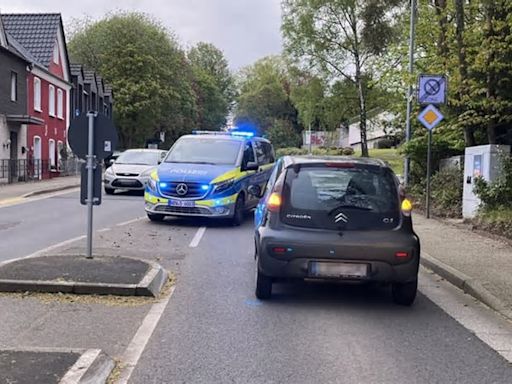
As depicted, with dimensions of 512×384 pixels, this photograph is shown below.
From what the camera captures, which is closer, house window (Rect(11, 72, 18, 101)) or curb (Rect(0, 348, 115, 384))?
curb (Rect(0, 348, 115, 384))

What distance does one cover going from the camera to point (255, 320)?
6578 mm

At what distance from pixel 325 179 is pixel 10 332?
353 cm

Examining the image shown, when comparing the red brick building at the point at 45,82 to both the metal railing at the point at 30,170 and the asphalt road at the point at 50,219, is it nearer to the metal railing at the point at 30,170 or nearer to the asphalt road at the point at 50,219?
the metal railing at the point at 30,170

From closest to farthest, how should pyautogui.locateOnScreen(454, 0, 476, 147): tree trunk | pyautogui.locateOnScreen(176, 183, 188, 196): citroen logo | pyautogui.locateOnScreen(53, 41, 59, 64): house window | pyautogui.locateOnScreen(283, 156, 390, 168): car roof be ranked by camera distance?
pyautogui.locateOnScreen(283, 156, 390, 168): car roof, pyautogui.locateOnScreen(176, 183, 188, 196): citroen logo, pyautogui.locateOnScreen(454, 0, 476, 147): tree trunk, pyautogui.locateOnScreen(53, 41, 59, 64): house window

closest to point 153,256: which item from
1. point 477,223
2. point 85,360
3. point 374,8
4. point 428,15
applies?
point 85,360

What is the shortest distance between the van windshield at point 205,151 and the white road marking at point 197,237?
176 centimetres

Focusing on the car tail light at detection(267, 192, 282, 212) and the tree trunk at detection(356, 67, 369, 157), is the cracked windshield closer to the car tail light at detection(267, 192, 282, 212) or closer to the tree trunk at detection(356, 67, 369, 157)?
the car tail light at detection(267, 192, 282, 212)

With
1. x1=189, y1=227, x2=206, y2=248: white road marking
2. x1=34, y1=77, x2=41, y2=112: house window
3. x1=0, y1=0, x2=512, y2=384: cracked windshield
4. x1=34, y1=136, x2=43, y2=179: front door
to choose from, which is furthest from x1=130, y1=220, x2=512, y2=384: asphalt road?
x1=34, y1=77, x2=41, y2=112: house window

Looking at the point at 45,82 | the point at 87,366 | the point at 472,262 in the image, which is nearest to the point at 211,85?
the point at 45,82

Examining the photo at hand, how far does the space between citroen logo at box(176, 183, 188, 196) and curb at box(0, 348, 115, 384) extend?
28.2 ft

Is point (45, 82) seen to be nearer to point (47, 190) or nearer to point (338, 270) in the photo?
point (47, 190)

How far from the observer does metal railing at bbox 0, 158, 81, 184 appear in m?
28.0

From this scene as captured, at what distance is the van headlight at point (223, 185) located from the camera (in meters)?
13.8

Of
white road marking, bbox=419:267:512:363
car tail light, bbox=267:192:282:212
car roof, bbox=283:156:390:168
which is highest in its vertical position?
car roof, bbox=283:156:390:168
